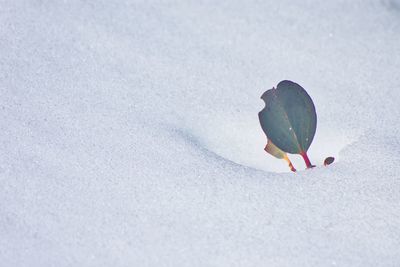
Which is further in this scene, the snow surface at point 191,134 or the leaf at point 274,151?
the leaf at point 274,151

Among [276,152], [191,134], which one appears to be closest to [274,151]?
[276,152]

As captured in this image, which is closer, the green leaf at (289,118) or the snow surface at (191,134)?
the snow surface at (191,134)

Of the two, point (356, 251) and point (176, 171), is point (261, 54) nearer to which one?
point (176, 171)

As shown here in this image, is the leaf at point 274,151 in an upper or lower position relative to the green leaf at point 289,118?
lower

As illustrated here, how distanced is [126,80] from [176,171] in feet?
0.84

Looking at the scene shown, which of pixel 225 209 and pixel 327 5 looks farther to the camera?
pixel 327 5

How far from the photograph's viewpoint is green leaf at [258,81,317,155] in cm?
86

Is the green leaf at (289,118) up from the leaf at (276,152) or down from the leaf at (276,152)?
up

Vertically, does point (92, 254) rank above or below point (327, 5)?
below

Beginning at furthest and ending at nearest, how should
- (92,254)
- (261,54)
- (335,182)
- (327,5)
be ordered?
(327,5) → (261,54) → (335,182) → (92,254)

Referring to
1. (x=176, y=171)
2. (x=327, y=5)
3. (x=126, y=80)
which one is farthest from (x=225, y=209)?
(x=327, y=5)

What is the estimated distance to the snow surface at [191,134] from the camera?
0.76 m

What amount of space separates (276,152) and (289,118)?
7cm

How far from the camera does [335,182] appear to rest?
84 cm
